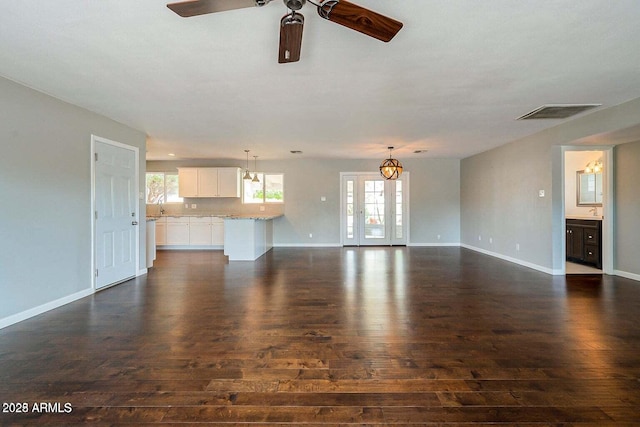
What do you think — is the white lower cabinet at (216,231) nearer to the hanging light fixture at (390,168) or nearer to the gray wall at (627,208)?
the hanging light fixture at (390,168)

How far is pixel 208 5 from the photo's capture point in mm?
1599

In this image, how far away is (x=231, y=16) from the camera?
2.03 meters

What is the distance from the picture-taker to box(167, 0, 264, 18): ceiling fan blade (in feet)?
5.16

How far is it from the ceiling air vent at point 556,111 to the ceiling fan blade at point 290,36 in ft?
11.5

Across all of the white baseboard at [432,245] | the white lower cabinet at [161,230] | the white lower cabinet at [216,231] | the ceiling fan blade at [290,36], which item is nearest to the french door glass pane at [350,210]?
the white baseboard at [432,245]

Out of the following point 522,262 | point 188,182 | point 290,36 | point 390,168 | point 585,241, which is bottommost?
point 522,262

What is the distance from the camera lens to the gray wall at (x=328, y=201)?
8438mm

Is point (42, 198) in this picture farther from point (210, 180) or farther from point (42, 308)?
point (210, 180)

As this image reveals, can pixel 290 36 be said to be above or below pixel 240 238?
above

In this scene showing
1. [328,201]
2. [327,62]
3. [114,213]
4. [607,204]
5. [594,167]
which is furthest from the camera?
[328,201]

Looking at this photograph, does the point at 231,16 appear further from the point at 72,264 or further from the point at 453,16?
the point at 72,264

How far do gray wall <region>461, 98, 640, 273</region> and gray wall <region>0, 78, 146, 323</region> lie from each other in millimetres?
6810

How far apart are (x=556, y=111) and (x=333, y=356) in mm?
4287

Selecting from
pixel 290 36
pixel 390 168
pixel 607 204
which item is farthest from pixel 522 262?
pixel 290 36
